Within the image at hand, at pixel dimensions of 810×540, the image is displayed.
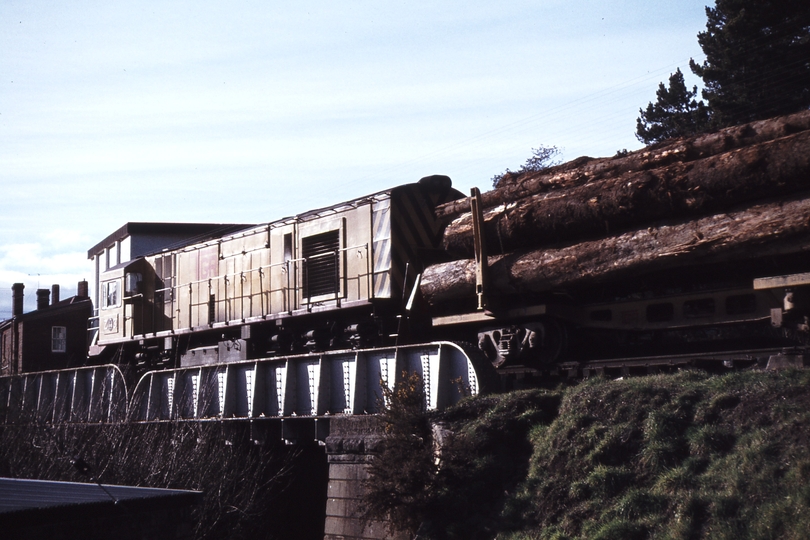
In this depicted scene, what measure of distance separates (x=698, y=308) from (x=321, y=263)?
787 cm

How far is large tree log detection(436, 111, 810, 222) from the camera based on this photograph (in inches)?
442

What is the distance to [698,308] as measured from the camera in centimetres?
1183

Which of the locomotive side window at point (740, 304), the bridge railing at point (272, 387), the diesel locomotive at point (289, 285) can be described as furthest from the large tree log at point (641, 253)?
the bridge railing at point (272, 387)

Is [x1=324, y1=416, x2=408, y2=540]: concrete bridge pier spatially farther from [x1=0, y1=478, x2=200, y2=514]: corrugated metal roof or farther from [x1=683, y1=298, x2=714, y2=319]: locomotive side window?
[x1=683, y1=298, x2=714, y2=319]: locomotive side window

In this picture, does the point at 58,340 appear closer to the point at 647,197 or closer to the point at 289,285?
the point at 289,285

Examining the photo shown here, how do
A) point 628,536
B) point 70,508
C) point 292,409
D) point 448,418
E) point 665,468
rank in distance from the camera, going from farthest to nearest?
point 292,409 < point 448,418 < point 665,468 < point 628,536 < point 70,508

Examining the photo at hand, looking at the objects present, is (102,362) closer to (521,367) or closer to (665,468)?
(521,367)

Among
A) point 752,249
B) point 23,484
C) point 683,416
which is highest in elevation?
point 752,249

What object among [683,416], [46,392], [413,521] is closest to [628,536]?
[683,416]

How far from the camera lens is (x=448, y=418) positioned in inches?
431

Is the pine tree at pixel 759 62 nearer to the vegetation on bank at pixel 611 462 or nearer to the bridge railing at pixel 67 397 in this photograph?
the vegetation on bank at pixel 611 462

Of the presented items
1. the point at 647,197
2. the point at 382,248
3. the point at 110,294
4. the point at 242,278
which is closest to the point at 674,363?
the point at 647,197

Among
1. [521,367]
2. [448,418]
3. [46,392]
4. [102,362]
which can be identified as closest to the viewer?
[448,418]

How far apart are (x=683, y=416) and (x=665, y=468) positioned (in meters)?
0.74
